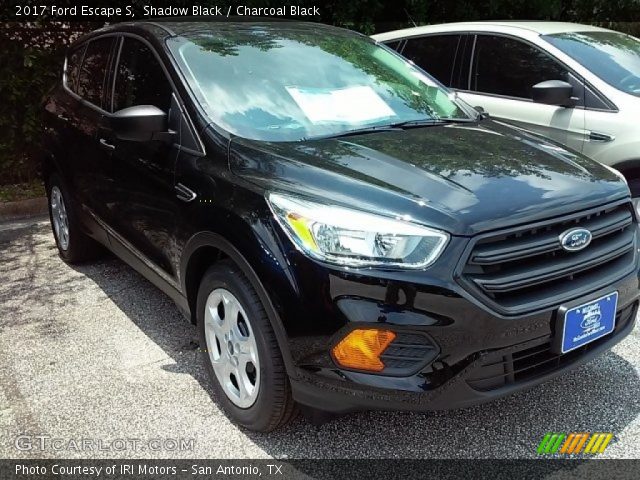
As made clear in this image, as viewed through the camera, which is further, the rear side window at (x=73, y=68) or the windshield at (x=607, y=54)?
the windshield at (x=607, y=54)

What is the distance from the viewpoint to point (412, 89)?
3.44m

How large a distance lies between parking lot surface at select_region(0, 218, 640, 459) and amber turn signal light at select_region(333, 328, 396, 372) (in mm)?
567

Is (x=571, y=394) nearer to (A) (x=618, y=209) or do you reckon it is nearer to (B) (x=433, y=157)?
(A) (x=618, y=209)

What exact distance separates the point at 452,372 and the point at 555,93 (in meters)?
2.98

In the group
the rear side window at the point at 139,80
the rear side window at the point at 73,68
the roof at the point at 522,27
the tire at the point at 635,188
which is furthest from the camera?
the roof at the point at 522,27

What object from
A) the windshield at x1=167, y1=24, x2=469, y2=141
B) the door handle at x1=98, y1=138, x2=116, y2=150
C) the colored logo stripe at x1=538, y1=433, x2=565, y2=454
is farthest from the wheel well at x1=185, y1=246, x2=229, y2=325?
the colored logo stripe at x1=538, y1=433, x2=565, y2=454

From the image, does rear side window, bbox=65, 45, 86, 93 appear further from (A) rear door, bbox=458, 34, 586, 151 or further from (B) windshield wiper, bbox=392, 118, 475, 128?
(A) rear door, bbox=458, 34, 586, 151

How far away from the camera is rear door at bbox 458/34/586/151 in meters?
4.49

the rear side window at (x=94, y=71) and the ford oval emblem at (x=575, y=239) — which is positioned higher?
the rear side window at (x=94, y=71)

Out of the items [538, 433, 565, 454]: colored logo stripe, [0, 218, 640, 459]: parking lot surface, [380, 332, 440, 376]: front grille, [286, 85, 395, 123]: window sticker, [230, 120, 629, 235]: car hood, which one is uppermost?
[286, 85, 395, 123]: window sticker

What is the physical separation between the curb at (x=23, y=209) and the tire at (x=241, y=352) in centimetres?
401

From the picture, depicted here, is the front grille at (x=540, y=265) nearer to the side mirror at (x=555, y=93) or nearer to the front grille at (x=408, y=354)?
the front grille at (x=408, y=354)

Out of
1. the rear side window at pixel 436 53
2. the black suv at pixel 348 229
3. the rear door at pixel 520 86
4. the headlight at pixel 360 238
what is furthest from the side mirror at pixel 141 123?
the rear side window at pixel 436 53

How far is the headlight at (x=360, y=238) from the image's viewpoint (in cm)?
209
